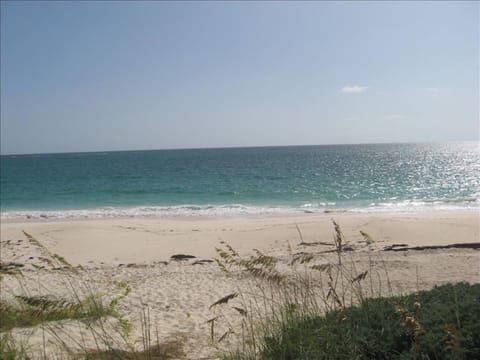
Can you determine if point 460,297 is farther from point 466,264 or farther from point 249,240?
point 249,240

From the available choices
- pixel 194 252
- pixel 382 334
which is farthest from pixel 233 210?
pixel 382 334

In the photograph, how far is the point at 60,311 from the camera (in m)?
2.19

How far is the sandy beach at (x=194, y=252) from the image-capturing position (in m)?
7.56

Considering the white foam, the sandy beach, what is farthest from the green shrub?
the white foam

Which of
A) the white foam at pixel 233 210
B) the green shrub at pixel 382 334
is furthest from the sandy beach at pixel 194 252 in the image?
the white foam at pixel 233 210

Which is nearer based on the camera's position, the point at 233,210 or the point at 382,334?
the point at 382,334

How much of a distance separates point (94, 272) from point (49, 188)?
109 ft

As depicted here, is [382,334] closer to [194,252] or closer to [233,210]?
[194,252]

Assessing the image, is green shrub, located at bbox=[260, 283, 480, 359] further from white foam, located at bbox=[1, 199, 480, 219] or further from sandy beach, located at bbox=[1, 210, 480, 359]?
white foam, located at bbox=[1, 199, 480, 219]

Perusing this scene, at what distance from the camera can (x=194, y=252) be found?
13555 millimetres

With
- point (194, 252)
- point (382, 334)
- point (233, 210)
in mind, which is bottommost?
point (194, 252)

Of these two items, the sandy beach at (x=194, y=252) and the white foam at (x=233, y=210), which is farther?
the white foam at (x=233, y=210)

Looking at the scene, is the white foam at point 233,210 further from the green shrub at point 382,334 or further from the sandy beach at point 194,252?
the green shrub at point 382,334

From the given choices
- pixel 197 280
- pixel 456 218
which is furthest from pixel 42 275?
pixel 456 218
